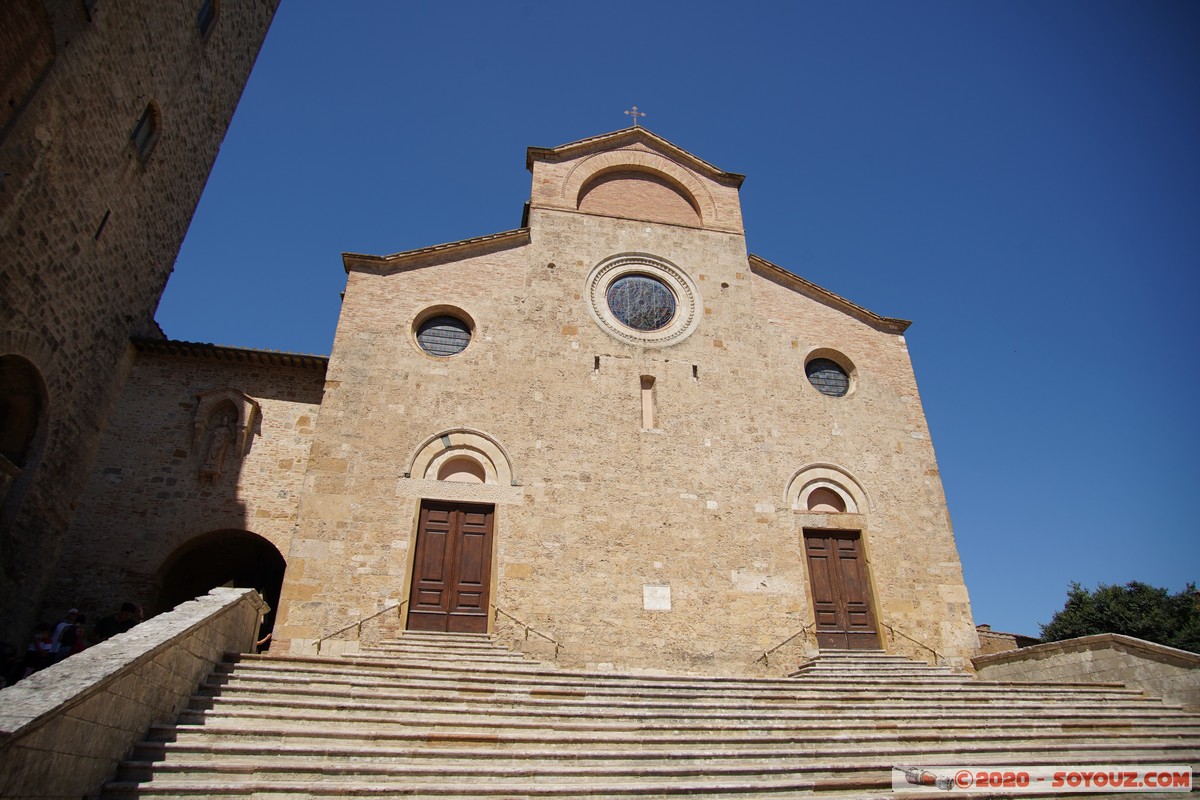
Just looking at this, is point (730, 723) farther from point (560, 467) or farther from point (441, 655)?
point (560, 467)

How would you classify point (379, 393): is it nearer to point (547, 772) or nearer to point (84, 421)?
point (84, 421)

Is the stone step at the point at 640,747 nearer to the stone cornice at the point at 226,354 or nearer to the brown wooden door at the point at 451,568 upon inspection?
the brown wooden door at the point at 451,568

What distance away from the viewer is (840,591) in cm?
1263

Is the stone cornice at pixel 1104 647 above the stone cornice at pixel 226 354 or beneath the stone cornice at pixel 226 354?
beneath

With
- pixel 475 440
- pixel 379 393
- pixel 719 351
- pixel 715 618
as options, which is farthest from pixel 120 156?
pixel 715 618

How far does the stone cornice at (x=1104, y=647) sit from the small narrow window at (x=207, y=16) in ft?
61.0

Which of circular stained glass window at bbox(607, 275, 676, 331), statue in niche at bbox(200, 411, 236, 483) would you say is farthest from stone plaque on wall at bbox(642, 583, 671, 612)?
statue in niche at bbox(200, 411, 236, 483)

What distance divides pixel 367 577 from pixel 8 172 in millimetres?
7145

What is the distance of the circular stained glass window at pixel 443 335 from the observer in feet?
44.2

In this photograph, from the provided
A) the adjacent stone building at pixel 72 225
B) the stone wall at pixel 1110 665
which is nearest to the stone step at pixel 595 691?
the stone wall at pixel 1110 665

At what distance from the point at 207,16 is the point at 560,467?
1174 centimetres

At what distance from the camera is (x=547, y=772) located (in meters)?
6.21

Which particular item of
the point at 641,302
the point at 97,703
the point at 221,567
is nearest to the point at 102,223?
the point at 221,567

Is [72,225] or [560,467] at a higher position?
[72,225]
